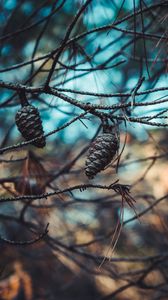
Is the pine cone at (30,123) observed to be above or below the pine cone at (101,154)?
above

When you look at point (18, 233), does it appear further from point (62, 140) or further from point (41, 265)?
point (62, 140)

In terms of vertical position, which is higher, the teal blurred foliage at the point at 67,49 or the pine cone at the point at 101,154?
the teal blurred foliage at the point at 67,49

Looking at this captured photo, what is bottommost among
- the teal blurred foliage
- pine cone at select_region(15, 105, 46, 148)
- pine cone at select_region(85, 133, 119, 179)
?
pine cone at select_region(85, 133, 119, 179)

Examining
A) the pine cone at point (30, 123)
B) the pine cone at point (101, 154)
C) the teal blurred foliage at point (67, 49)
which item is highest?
the teal blurred foliage at point (67, 49)

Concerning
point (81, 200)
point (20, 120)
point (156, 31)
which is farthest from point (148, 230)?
point (20, 120)

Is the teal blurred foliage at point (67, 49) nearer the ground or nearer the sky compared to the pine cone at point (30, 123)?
nearer the sky

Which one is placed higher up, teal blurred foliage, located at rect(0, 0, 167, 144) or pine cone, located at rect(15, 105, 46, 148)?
teal blurred foliage, located at rect(0, 0, 167, 144)

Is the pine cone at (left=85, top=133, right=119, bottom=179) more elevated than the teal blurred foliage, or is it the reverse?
the teal blurred foliage

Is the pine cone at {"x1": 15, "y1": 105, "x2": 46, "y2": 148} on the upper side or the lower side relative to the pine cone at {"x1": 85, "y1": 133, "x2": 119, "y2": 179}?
upper
